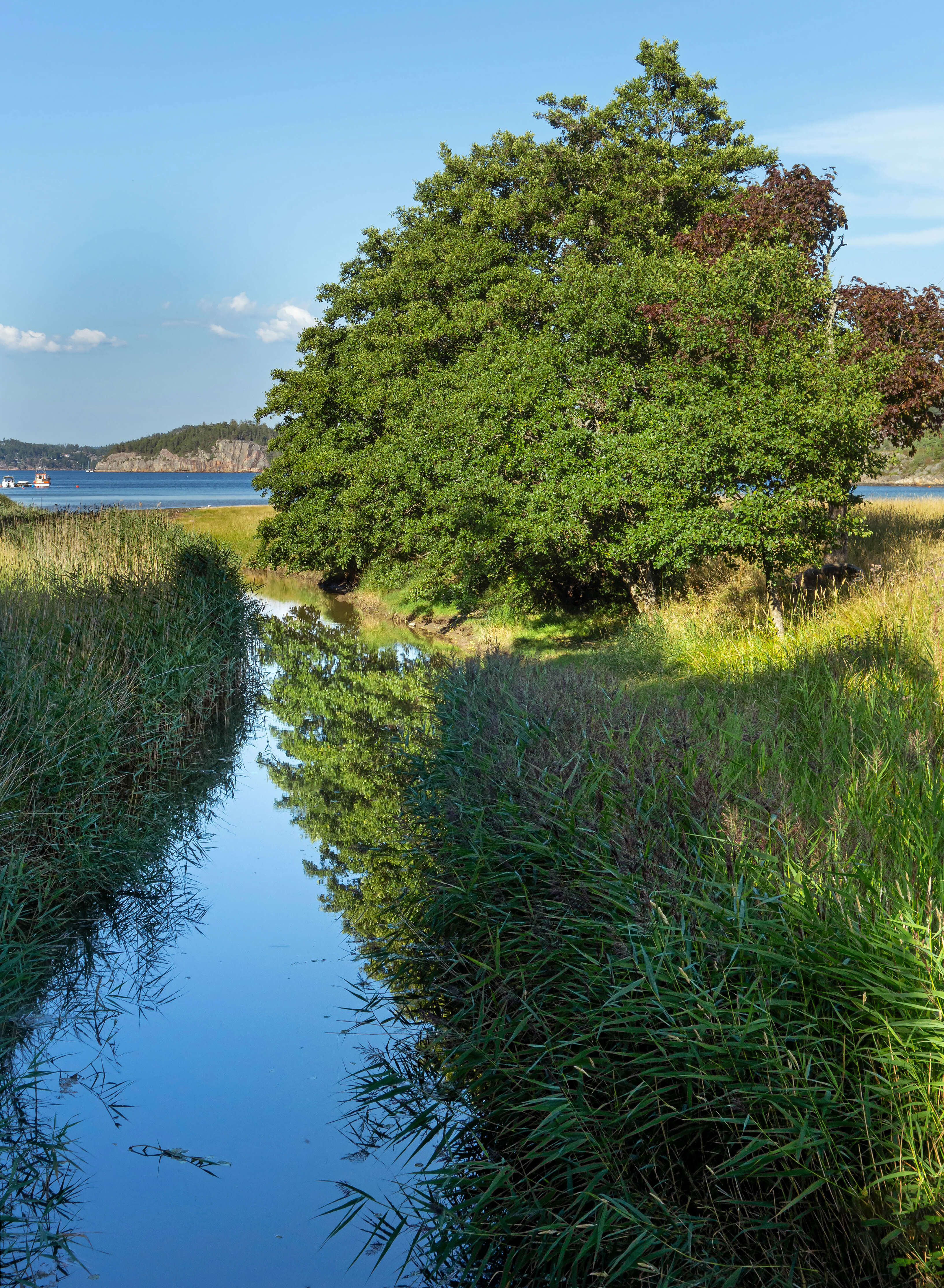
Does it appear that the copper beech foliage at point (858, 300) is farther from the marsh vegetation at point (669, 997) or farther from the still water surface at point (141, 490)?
the still water surface at point (141, 490)

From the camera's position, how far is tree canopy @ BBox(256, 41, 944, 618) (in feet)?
40.4

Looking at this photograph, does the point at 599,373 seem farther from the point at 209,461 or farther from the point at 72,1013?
the point at 209,461

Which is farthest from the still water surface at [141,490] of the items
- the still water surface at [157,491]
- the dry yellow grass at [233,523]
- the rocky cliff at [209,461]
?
the rocky cliff at [209,461]

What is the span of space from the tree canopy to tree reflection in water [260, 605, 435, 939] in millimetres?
2986

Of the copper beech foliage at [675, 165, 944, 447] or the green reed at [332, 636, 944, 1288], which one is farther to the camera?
the copper beech foliage at [675, 165, 944, 447]

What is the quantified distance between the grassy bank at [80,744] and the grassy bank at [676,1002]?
1.88 meters

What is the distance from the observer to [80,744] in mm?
7621

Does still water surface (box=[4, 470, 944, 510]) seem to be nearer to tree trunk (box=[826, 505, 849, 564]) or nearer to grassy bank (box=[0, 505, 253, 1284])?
grassy bank (box=[0, 505, 253, 1284])

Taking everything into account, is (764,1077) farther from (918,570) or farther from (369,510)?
(369,510)

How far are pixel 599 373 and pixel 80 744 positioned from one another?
10.2m

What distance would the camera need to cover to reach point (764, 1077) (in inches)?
134

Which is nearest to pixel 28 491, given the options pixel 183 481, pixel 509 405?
pixel 183 481

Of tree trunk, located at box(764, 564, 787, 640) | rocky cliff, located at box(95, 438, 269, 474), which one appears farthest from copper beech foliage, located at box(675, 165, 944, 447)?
rocky cliff, located at box(95, 438, 269, 474)

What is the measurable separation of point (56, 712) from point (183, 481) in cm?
14358
